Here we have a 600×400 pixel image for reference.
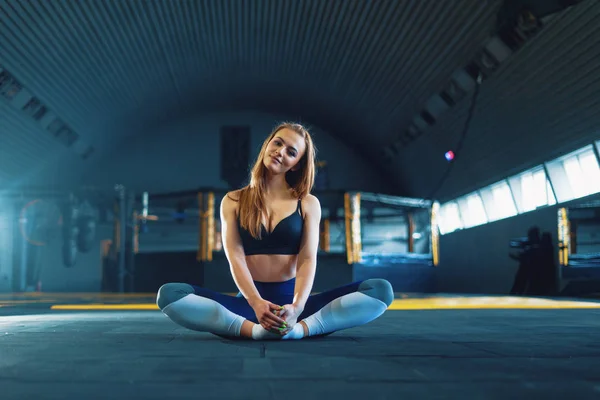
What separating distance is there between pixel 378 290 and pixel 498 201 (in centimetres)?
861

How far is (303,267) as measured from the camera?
94.0 inches

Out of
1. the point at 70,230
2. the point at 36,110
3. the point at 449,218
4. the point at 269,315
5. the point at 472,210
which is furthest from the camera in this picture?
the point at 449,218

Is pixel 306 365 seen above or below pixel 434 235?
below

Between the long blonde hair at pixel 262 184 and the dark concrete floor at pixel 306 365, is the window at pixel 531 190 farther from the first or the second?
the long blonde hair at pixel 262 184

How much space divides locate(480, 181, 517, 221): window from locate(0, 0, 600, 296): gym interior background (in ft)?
0.16

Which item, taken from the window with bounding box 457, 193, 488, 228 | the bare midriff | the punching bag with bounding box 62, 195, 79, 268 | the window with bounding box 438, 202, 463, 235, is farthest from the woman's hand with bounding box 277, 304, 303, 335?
the window with bounding box 438, 202, 463, 235

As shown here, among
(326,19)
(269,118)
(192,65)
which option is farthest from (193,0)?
(269,118)

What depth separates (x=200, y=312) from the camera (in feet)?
7.80

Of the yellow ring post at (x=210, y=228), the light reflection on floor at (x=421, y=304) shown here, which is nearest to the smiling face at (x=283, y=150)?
the light reflection on floor at (x=421, y=304)

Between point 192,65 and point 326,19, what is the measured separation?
10.7ft

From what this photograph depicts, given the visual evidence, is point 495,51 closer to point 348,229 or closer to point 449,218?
point 348,229

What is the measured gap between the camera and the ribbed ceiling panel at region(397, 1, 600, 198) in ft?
20.4

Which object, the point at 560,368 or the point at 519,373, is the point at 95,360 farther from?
the point at 560,368

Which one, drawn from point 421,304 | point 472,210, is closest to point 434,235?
point 472,210
